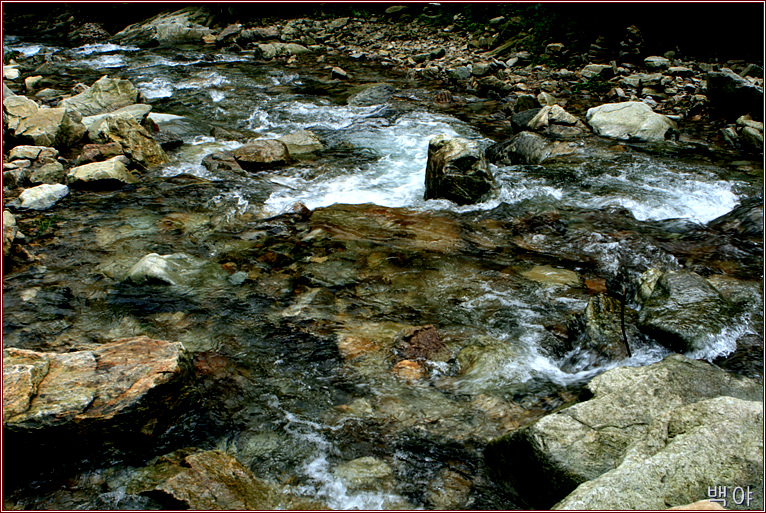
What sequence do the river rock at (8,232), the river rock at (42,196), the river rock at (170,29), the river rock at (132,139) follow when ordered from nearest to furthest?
1. the river rock at (8,232)
2. the river rock at (42,196)
3. the river rock at (132,139)
4. the river rock at (170,29)

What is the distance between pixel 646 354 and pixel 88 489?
376 centimetres

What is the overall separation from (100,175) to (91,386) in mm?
4549

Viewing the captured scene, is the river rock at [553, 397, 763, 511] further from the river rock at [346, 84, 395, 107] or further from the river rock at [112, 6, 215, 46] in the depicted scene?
the river rock at [112, 6, 215, 46]

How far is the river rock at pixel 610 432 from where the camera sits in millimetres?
2578

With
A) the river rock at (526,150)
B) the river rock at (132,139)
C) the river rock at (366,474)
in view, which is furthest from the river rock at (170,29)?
the river rock at (366,474)

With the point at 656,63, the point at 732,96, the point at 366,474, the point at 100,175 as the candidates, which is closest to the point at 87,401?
the point at 366,474

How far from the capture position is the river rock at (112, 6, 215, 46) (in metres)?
18.1

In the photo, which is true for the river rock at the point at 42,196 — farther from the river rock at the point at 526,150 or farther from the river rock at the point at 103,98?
the river rock at the point at 526,150

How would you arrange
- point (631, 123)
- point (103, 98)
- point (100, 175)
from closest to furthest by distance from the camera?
point (100, 175) → point (631, 123) → point (103, 98)

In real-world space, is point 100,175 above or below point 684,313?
above

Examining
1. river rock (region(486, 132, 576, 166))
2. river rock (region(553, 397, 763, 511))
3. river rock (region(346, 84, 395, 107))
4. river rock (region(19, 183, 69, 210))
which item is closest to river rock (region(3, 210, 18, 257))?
river rock (region(19, 183, 69, 210))

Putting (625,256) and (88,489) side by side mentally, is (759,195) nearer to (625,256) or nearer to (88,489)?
(625,256)

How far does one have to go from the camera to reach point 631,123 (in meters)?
8.38

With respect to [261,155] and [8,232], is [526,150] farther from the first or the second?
[8,232]
